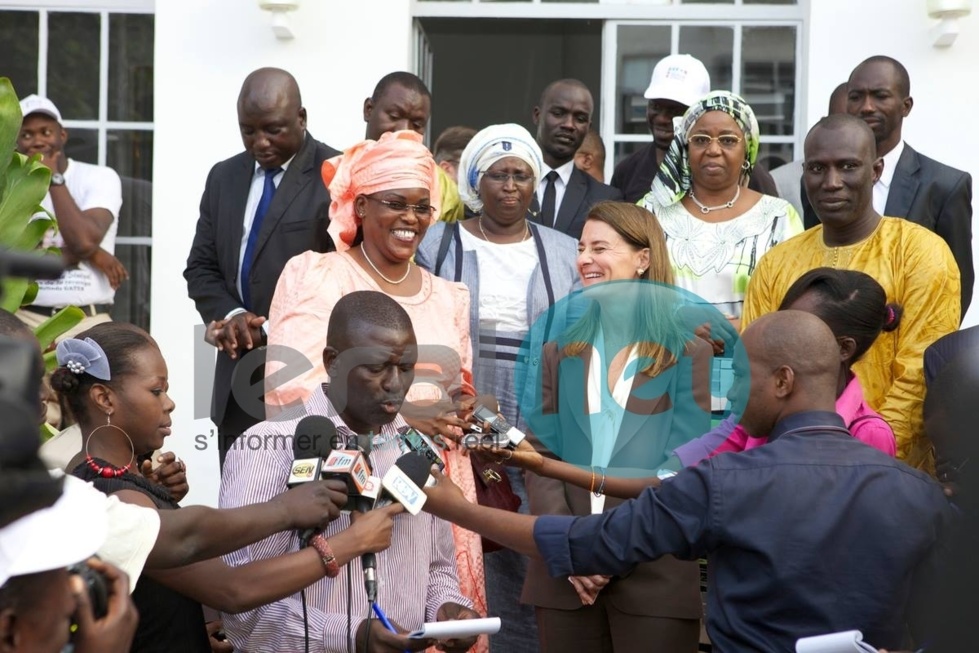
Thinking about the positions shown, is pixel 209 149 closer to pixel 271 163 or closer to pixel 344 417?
pixel 271 163

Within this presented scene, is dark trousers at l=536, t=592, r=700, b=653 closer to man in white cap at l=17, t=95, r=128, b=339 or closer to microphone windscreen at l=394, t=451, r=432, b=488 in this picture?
microphone windscreen at l=394, t=451, r=432, b=488

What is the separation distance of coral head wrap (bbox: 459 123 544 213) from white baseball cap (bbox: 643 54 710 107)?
1.25 metres

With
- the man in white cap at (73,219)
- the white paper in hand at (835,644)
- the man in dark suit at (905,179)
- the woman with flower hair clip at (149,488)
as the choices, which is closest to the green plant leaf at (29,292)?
the man in white cap at (73,219)

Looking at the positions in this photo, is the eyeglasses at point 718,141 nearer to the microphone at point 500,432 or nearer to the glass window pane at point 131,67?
the microphone at point 500,432

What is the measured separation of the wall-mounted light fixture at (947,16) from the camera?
805cm

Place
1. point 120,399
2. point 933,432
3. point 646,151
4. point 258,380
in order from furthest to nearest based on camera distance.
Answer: point 646,151
point 258,380
point 933,432
point 120,399

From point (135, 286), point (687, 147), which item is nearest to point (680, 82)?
point (687, 147)

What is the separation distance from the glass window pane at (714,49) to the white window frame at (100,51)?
3.55m

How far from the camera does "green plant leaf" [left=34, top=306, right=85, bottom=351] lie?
5.99 metres

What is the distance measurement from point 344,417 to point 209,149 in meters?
4.51

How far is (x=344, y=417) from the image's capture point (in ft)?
→ 14.4

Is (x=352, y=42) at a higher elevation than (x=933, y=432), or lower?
higher

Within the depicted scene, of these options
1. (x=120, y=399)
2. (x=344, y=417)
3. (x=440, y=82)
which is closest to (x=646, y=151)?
(x=344, y=417)

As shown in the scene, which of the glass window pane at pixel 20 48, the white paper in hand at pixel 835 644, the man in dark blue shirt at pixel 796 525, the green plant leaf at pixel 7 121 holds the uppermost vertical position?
the glass window pane at pixel 20 48
